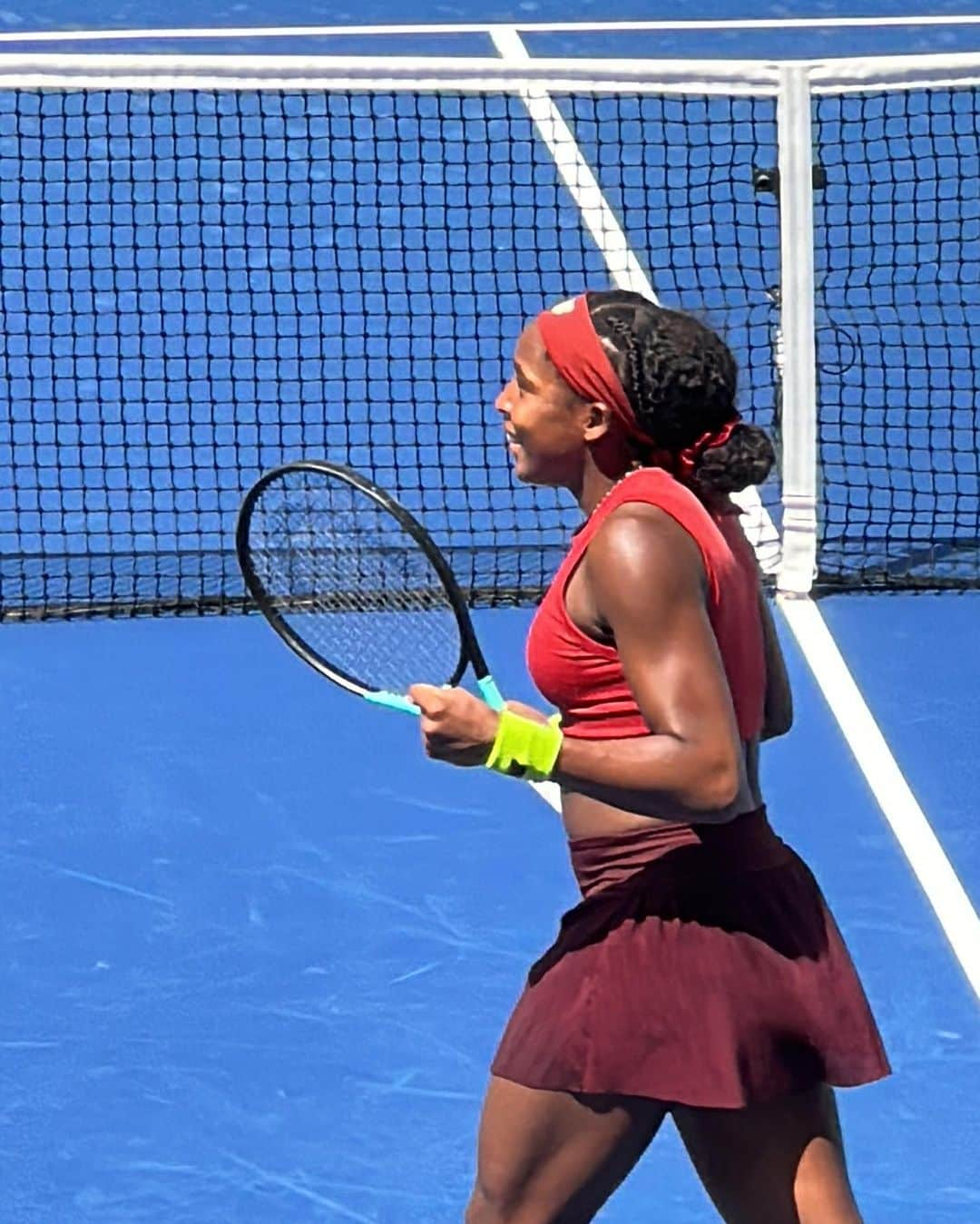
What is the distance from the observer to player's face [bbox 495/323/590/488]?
11.8ft

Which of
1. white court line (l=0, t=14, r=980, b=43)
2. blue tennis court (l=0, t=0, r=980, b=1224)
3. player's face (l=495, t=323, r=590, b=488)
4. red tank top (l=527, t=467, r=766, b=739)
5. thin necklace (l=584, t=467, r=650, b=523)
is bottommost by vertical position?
blue tennis court (l=0, t=0, r=980, b=1224)

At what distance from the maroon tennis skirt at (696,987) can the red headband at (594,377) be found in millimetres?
579

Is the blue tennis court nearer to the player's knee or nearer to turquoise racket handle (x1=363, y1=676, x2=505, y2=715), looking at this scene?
the player's knee

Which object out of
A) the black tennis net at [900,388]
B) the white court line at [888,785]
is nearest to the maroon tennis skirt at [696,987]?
the white court line at [888,785]

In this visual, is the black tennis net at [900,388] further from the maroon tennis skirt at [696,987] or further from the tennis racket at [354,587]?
the maroon tennis skirt at [696,987]

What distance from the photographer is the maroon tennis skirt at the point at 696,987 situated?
3488 mm

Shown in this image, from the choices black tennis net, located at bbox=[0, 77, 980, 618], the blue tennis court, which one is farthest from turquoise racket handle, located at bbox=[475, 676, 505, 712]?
black tennis net, located at bbox=[0, 77, 980, 618]

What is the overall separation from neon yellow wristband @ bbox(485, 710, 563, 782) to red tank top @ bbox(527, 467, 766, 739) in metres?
0.14

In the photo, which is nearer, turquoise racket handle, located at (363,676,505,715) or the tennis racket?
turquoise racket handle, located at (363,676,505,715)

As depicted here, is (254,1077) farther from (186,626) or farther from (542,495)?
(542,495)

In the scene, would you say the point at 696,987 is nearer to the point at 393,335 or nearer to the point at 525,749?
the point at 525,749

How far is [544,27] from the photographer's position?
13.9m

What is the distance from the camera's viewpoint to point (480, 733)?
11.2 ft

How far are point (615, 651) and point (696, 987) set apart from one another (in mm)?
536
